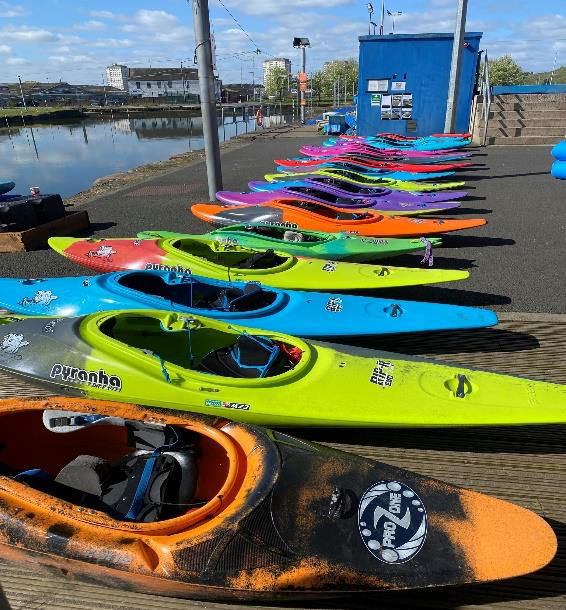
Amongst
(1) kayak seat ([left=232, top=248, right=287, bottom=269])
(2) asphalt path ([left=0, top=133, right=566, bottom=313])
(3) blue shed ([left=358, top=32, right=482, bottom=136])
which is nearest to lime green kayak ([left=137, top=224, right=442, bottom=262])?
(1) kayak seat ([left=232, top=248, right=287, bottom=269])

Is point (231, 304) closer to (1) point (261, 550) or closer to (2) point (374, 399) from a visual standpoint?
(2) point (374, 399)

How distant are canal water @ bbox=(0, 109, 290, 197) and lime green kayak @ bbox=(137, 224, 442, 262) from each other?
47.8 ft

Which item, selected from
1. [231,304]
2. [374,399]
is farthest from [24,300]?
[374,399]

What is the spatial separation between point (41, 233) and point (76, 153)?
25593mm

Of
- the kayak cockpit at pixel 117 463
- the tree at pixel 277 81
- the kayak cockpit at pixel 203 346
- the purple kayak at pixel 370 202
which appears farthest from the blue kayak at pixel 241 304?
the tree at pixel 277 81

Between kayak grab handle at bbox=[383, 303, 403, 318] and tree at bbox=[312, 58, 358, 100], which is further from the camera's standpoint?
tree at bbox=[312, 58, 358, 100]

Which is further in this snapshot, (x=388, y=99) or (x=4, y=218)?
(x=388, y=99)

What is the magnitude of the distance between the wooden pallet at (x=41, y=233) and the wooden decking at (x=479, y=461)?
4393mm

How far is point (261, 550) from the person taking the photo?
2.19 m

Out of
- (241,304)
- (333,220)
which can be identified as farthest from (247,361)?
(333,220)

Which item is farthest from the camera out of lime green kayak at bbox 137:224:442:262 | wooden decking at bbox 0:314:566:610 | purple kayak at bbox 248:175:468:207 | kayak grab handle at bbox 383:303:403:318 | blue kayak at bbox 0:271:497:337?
purple kayak at bbox 248:175:468:207

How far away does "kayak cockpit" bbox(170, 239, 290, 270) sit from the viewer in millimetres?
5934

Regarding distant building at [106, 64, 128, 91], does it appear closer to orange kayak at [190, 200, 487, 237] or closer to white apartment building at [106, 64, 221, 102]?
white apartment building at [106, 64, 221, 102]

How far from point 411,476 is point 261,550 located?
98cm
